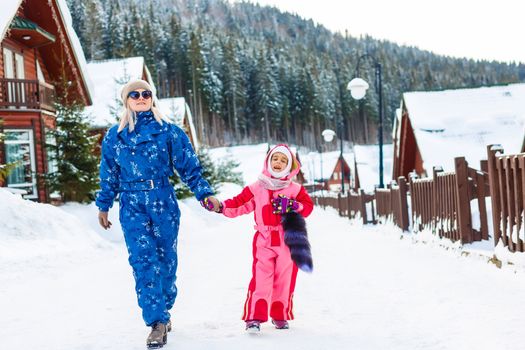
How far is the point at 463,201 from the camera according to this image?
8914 mm

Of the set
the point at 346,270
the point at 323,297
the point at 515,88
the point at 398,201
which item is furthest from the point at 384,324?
the point at 515,88

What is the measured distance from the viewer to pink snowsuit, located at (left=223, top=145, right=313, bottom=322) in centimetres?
468

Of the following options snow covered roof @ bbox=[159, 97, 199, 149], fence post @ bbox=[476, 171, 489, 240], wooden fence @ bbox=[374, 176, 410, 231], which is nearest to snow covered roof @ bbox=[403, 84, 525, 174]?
wooden fence @ bbox=[374, 176, 410, 231]

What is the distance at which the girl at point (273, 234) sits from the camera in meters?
4.68

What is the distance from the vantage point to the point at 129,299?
657 centimetres

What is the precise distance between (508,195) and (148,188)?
4.16 metres

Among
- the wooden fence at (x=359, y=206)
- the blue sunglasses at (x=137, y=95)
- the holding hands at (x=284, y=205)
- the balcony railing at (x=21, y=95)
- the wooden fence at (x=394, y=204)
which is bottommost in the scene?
the wooden fence at (x=359, y=206)

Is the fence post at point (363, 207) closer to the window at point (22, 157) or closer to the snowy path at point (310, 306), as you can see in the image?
the snowy path at point (310, 306)

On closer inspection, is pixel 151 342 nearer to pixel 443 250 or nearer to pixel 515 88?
pixel 443 250

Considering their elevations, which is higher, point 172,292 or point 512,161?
point 512,161

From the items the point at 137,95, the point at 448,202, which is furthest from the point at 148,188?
the point at 448,202

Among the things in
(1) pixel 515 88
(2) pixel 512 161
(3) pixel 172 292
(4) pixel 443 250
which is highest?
(1) pixel 515 88

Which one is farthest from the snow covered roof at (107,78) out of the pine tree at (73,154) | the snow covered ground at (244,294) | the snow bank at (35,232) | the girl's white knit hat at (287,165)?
the girl's white knit hat at (287,165)

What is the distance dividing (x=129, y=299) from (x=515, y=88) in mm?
27233
